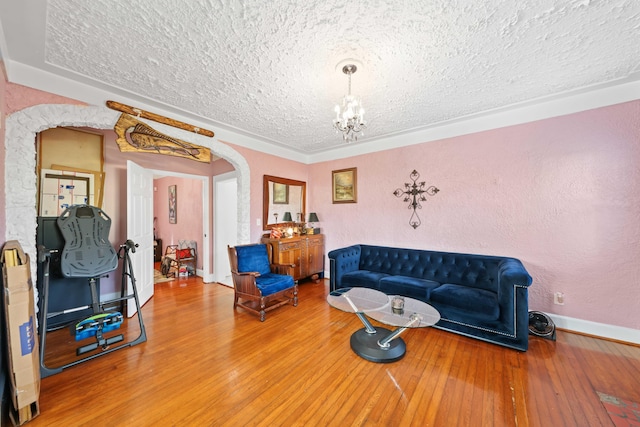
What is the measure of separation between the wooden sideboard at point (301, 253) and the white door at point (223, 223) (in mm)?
937

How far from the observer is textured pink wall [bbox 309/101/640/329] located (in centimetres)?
248

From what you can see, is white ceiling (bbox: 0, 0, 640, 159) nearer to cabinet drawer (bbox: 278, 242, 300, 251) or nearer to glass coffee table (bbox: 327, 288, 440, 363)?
cabinet drawer (bbox: 278, 242, 300, 251)

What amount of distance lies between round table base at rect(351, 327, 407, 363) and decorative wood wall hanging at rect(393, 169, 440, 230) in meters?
1.95

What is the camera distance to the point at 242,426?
4.93 feet

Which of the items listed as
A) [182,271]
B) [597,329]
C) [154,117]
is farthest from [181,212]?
[597,329]

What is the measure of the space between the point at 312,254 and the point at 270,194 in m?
1.47

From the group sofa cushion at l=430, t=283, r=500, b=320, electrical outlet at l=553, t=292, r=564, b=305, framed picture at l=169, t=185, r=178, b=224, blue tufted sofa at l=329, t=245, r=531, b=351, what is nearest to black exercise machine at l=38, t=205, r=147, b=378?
blue tufted sofa at l=329, t=245, r=531, b=351

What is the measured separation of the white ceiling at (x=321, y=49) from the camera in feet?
5.16

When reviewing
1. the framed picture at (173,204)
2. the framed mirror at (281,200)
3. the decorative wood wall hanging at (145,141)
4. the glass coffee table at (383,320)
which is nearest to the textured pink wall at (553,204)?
the glass coffee table at (383,320)

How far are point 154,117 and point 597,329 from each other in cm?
582

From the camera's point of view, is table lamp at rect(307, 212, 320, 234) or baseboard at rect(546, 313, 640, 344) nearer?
baseboard at rect(546, 313, 640, 344)

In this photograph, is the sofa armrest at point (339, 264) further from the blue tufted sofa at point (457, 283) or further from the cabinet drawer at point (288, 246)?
the cabinet drawer at point (288, 246)

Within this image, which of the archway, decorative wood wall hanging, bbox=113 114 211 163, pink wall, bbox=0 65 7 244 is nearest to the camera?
pink wall, bbox=0 65 7 244

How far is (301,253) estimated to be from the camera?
14.5 feet
